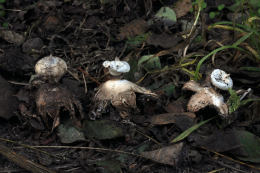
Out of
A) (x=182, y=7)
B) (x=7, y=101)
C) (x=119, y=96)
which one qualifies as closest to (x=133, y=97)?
(x=119, y=96)

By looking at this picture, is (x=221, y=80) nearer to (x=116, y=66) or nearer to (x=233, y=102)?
(x=233, y=102)

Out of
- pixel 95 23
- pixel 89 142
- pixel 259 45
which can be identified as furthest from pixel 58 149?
pixel 259 45

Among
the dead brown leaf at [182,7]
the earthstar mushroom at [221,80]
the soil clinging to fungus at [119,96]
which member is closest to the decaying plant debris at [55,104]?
the soil clinging to fungus at [119,96]

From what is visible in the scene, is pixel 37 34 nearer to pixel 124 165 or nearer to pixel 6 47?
pixel 6 47

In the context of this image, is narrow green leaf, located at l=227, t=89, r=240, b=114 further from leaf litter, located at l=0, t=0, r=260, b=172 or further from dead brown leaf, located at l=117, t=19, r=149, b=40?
dead brown leaf, located at l=117, t=19, r=149, b=40

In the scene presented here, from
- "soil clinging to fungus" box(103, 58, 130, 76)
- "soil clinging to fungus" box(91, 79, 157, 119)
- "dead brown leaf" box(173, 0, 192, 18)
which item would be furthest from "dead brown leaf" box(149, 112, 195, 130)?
"dead brown leaf" box(173, 0, 192, 18)

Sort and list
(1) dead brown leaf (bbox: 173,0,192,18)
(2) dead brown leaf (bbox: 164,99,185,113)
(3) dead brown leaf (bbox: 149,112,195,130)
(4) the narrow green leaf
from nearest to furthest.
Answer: (4) the narrow green leaf → (3) dead brown leaf (bbox: 149,112,195,130) → (2) dead brown leaf (bbox: 164,99,185,113) → (1) dead brown leaf (bbox: 173,0,192,18)
